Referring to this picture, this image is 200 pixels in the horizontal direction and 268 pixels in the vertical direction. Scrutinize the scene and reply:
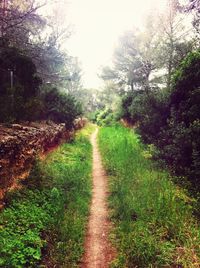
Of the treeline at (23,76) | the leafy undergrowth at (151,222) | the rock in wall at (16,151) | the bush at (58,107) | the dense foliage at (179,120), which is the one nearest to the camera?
the leafy undergrowth at (151,222)

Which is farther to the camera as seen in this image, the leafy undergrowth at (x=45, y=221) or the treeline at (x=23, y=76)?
the treeline at (x=23, y=76)

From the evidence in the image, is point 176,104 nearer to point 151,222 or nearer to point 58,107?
point 151,222

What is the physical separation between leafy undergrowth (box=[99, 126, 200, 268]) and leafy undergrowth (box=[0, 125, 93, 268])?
85cm

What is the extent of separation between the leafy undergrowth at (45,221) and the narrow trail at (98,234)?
17 cm

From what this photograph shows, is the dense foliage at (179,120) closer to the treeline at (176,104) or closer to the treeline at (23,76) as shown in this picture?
the treeline at (176,104)

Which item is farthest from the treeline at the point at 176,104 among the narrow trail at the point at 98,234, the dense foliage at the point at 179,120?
the narrow trail at the point at 98,234

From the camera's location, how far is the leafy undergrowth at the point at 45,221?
219 inches

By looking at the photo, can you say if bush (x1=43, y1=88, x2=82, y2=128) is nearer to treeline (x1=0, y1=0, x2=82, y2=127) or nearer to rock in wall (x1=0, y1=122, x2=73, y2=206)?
treeline (x1=0, y1=0, x2=82, y2=127)

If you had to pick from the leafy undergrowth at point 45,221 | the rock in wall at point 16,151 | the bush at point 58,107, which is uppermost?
the bush at point 58,107

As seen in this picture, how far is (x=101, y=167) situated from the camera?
13.2m

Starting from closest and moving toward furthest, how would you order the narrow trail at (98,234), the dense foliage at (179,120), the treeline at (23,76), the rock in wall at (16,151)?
the narrow trail at (98,234), the rock in wall at (16,151), the dense foliage at (179,120), the treeline at (23,76)

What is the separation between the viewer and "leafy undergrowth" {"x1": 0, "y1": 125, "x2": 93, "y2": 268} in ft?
18.2

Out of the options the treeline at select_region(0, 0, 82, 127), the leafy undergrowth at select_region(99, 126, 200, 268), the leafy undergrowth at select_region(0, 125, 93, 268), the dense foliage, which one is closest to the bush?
the treeline at select_region(0, 0, 82, 127)

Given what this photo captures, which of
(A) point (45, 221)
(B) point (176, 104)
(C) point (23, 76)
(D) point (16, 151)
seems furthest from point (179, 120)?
(C) point (23, 76)
